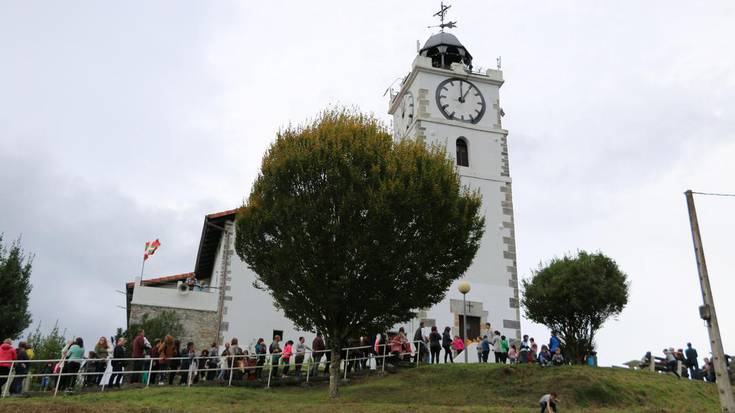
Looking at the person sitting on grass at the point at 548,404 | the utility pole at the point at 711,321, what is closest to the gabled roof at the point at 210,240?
the person sitting on grass at the point at 548,404

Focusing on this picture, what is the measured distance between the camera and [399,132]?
35094 mm

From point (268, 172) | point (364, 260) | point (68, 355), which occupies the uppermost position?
point (268, 172)

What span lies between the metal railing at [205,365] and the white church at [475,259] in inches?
207

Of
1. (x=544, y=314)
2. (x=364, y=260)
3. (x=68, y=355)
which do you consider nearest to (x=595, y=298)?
(x=544, y=314)

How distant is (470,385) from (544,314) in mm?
16507

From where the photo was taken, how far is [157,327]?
29234 mm

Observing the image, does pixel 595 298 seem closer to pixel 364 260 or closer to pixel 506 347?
pixel 506 347

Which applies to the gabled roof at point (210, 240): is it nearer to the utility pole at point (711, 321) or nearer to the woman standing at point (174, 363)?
the woman standing at point (174, 363)

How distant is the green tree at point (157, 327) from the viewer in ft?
94.3

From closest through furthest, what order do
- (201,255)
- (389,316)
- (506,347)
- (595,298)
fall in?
(389,316)
(506,347)
(595,298)
(201,255)

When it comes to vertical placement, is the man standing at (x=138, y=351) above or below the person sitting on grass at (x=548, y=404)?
above

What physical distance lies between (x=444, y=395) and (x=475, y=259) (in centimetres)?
1193

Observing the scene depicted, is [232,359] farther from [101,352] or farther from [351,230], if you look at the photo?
[351,230]

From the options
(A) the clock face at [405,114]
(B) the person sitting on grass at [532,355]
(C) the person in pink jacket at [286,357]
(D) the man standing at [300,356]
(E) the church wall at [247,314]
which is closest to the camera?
(D) the man standing at [300,356]
